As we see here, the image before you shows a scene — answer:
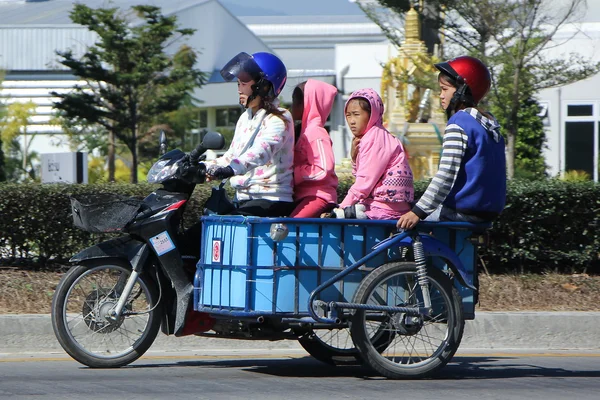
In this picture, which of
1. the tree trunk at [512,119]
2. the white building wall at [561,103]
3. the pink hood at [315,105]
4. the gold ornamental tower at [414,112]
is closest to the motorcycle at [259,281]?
the pink hood at [315,105]

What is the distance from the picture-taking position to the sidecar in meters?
5.97

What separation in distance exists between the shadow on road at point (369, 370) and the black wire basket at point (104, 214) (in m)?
1.04

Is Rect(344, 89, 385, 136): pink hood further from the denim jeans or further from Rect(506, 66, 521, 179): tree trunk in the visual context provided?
Rect(506, 66, 521, 179): tree trunk

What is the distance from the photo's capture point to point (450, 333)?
6.18 m

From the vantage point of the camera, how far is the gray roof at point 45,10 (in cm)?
5119

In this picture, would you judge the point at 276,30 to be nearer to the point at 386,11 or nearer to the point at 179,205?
the point at 386,11

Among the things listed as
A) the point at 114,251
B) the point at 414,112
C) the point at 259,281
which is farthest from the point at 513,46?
the point at 259,281

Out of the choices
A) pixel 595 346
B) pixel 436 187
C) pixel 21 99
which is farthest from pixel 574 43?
pixel 21 99

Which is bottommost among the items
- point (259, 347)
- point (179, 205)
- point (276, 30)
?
point (259, 347)

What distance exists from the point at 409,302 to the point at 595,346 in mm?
2670

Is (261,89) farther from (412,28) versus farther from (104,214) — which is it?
(412,28)

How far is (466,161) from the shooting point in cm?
618

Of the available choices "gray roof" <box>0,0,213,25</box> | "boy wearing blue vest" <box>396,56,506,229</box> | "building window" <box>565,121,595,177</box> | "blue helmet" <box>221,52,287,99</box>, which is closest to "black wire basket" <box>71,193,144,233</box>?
"blue helmet" <box>221,52,287,99</box>

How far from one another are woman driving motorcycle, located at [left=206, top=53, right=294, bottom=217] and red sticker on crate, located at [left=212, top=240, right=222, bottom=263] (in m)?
0.29
